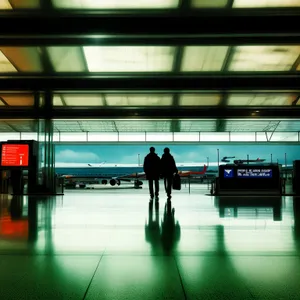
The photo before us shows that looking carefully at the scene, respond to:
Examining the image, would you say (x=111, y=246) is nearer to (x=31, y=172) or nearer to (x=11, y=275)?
(x=11, y=275)

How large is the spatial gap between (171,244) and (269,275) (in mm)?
1463

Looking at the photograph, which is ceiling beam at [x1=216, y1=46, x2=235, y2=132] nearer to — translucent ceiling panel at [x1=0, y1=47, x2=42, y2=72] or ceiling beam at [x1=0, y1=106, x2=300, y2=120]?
ceiling beam at [x1=0, y1=106, x2=300, y2=120]

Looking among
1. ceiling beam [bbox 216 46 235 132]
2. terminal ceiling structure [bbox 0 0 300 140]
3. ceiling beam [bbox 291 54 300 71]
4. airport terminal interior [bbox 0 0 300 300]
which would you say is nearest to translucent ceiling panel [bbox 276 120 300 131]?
terminal ceiling structure [bbox 0 0 300 140]

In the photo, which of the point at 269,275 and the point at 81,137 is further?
the point at 81,137

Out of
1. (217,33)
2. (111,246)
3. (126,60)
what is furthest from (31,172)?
(111,246)

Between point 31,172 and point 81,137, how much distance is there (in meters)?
5.67

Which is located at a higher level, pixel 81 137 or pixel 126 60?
pixel 126 60

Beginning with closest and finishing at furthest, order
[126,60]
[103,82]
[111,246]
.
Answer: [111,246] → [126,60] → [103,82]

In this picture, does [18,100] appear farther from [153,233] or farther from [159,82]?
[153,233]

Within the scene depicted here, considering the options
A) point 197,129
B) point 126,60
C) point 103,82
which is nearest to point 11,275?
point 126,60

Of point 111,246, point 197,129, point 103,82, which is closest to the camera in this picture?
point 111,246

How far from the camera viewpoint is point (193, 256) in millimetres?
3586

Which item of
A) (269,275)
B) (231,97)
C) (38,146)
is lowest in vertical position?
(269,275)

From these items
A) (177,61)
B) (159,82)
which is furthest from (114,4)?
(159,82)
